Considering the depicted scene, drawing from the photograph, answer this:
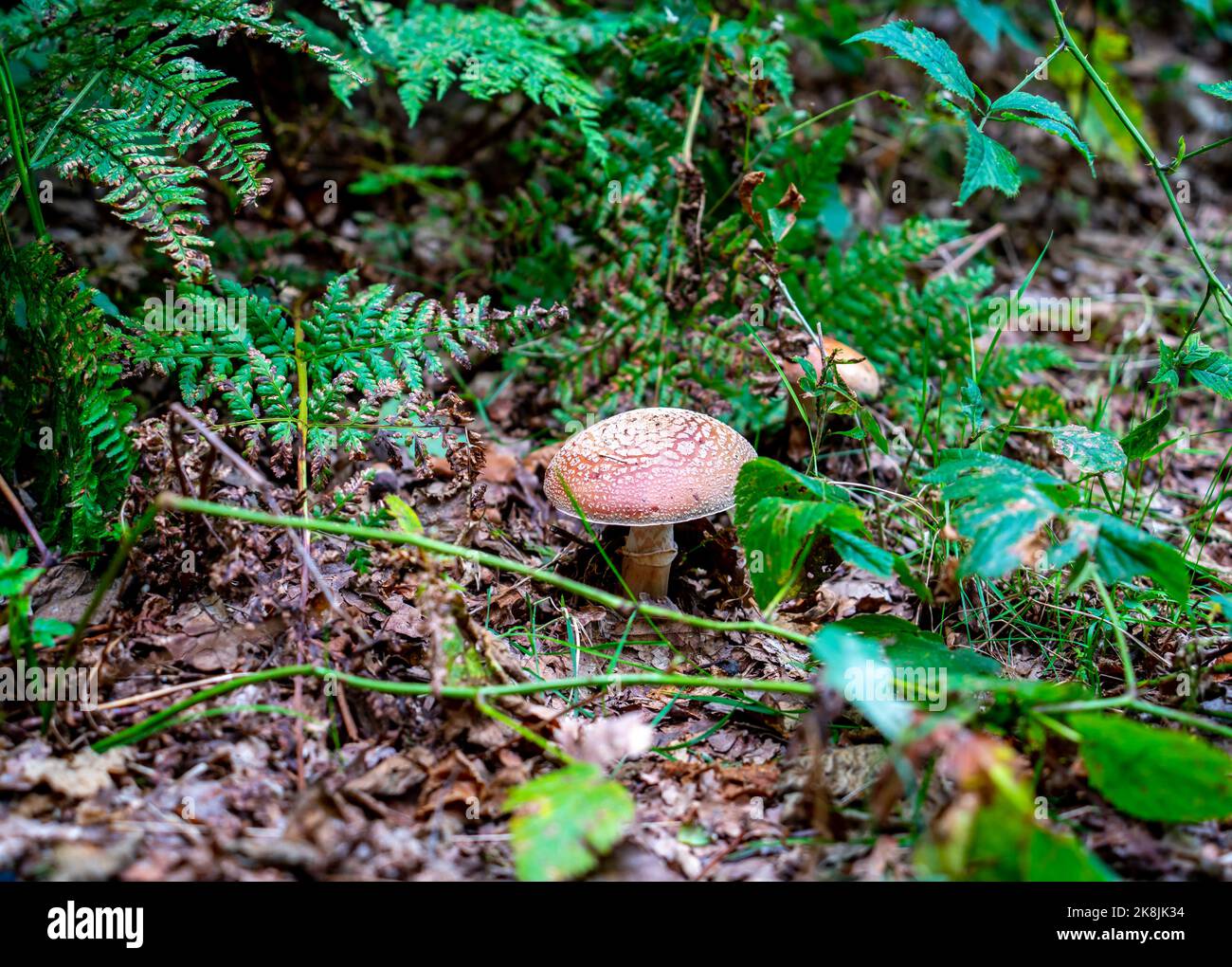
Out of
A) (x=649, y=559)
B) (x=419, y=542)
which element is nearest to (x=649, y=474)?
(x=649, y=559)

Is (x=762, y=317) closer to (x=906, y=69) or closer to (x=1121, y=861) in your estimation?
(x=1121, y=861)

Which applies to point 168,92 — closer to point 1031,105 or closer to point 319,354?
point 319,354

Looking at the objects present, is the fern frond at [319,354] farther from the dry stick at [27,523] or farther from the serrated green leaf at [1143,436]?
the serrated green leaf at [1143,436]

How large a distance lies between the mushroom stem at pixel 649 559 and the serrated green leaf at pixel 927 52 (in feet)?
6.12

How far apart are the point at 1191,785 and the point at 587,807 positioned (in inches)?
56.5

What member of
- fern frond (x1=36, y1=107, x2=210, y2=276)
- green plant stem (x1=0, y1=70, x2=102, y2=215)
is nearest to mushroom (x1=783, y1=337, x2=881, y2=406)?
fern frond (x1=36, y1=107, x2=210, y2=276)

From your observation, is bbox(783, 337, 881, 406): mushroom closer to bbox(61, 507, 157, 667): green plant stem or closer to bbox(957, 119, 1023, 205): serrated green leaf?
bbox(957, 119, 1023, 205): serrated green leaf

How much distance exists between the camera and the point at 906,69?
24.7 feet

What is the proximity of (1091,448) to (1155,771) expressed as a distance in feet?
4.53

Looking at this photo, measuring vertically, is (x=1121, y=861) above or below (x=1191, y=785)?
below

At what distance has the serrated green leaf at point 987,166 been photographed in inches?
113

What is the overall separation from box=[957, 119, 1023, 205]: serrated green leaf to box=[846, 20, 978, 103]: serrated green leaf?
13 cm

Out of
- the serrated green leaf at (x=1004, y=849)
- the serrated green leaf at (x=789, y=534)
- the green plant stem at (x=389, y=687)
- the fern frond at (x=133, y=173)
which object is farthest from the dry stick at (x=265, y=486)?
the serrated green leaf at (x=1004, y=849)
